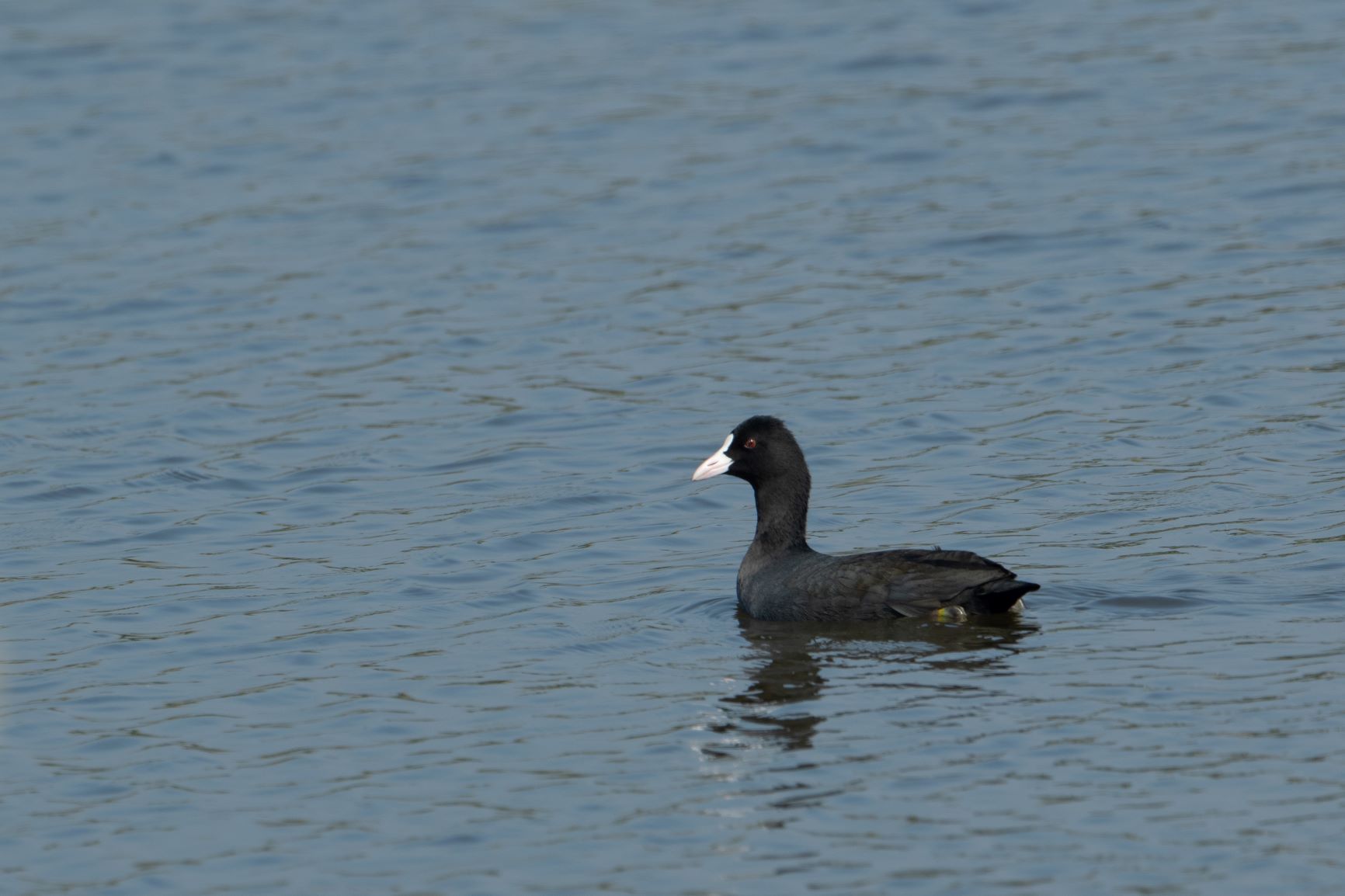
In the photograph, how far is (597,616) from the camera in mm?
12125

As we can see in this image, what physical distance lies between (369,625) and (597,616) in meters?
1.33

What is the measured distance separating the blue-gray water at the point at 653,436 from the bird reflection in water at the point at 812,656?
42 millimetres

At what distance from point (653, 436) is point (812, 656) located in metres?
5.32

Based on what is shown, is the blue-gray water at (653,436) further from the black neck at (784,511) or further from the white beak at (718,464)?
the white beak at (718,464)

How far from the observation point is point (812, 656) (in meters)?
11.3

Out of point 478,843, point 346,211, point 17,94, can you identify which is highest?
point 17,94

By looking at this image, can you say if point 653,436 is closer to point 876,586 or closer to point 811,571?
point 811,571

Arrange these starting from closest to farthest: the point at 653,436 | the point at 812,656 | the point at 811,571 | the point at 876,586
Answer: the point at 812,656 < the point at 876,586 < the point at 811,571 < the point at 653,436

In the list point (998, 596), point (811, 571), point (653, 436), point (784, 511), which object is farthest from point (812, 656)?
point (653, 436)

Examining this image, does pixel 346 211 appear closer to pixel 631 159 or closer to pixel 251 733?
pixel 631 159

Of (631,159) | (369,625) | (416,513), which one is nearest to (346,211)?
(631,159)

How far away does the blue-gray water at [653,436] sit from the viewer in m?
8.90

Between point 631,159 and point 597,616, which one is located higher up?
point 631,159

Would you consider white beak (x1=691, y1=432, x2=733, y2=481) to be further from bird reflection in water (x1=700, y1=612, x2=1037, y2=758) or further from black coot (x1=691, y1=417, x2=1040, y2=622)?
bird reflection in water (x1=700, y1=612, x2=1037, y2=758)
